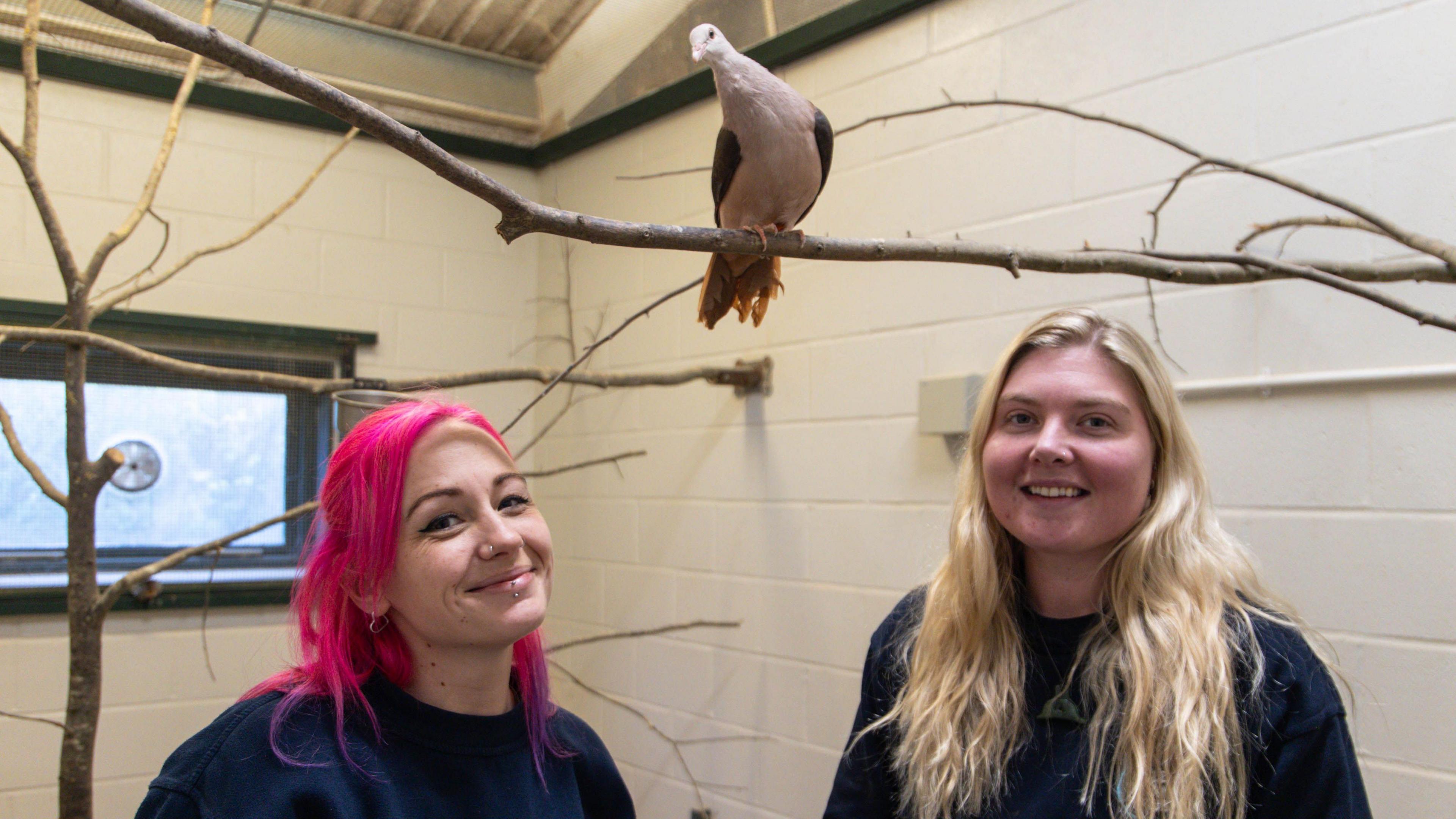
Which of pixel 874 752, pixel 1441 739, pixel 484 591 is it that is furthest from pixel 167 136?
pixel 1441 739

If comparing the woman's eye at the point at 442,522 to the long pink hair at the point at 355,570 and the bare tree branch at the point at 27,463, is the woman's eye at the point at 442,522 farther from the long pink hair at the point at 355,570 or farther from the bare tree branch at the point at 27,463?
the bare tree branch at the point at 27,463

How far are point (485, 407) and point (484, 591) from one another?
2212 millimetres

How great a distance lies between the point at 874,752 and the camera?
134cm

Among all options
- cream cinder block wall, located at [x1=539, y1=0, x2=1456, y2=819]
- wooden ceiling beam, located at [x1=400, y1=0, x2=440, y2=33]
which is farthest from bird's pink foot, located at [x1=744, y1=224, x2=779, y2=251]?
wooden ceiling beam, located at [x1=400, y1=0, x2=440, y2=33]

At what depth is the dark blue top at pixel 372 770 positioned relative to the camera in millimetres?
873

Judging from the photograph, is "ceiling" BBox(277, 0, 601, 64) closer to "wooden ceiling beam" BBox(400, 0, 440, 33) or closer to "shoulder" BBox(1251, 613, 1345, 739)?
"wooden ceiling beam" BBox(400, 0, 440, 33)

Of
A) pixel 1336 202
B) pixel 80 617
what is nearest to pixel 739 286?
pixel 1336 202

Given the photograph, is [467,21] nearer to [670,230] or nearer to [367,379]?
[367,379]

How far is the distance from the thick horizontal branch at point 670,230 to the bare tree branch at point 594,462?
102 centimetres

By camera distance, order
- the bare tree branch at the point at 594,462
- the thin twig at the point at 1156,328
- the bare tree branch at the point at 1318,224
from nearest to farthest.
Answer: the bare tree branch at the point at 1318,224 → the thin twig at the point at 1156,328 → the bare tree branch at the point at 594,462

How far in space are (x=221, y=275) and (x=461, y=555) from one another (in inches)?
82.4

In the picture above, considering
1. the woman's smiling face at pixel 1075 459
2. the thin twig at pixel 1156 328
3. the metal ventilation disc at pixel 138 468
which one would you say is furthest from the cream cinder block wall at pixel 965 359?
the metal ventilation disc at pixel 138 468

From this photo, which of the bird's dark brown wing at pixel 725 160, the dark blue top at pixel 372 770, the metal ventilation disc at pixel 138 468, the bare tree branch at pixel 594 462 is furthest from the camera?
the metal ventilation disc at pixel 138 468

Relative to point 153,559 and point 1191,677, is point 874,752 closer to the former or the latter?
point 1191,677
